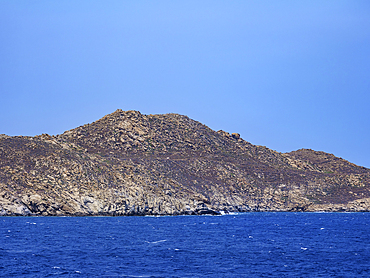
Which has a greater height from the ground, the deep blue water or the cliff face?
the cliff face

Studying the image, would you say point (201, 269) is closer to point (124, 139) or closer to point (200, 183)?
point (200, 183)

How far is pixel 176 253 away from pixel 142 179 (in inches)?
3169

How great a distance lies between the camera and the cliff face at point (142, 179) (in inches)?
4766

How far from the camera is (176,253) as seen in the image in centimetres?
6038

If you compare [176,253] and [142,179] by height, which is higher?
[142,179]

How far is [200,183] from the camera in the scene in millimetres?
156875

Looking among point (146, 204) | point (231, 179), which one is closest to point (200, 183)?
point (231, 179)

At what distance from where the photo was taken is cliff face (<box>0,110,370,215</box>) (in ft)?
397

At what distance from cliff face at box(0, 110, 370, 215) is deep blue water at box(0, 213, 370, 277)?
31.0 metres

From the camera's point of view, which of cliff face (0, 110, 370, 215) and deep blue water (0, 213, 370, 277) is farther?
cliff face (0, 110, 370, 215)

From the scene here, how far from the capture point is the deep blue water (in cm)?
4825

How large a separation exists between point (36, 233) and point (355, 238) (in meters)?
55.5

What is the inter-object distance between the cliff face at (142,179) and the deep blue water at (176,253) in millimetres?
31018

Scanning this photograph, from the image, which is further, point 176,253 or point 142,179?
point 142,179
